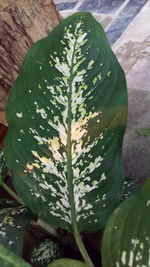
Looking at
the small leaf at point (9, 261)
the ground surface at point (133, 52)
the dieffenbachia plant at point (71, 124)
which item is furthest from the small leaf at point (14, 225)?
the ground surface at point (133, 52)

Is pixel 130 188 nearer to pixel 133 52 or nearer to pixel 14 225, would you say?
pixel 14 225

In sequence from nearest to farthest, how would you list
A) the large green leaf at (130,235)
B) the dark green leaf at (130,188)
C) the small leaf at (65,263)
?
the large green leaf at (130,235), the small leaf at (65,263), the dark green leaf at (130,188)

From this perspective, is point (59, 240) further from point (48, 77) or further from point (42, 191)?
point (48, 77)

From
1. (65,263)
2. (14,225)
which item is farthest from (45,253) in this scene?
(65,263)

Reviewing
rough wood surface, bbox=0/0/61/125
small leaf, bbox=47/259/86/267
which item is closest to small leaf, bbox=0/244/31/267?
small leaf, bbox=47/259/86/267

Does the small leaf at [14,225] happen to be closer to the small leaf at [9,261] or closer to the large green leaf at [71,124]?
the large green leaf at [71,124]

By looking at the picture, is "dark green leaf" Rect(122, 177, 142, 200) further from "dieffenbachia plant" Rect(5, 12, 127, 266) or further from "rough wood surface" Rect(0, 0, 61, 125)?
"rough wood surface" Rect(0, 0, 61, 125)
